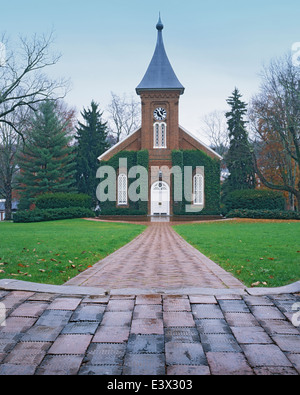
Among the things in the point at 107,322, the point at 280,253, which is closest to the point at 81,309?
the point at 107,322

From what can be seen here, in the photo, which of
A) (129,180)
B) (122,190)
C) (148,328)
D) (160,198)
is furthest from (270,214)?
(148,328)

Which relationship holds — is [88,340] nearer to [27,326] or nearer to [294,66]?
[27,326]

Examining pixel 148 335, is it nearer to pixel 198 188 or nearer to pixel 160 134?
pixel 198 188

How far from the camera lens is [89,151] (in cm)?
3816

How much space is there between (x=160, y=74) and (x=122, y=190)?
1123 centimetres

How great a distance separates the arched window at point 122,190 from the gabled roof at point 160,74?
7.85 metres

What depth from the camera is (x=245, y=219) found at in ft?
86.3

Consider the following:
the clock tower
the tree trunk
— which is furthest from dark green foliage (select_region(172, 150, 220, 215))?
the tree trunk

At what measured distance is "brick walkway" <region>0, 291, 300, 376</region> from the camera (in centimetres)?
280

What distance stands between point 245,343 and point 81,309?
1870mm

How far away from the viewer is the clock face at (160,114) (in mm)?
31828

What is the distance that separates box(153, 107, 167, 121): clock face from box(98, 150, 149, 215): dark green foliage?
349 cm

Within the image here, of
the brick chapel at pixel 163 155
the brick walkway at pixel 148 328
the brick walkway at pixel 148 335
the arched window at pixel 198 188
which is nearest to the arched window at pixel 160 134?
the brick chapel at pixel 163 155

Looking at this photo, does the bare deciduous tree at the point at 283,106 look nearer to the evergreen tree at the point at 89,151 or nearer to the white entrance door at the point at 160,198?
the white entrance door at the point at 160,198
